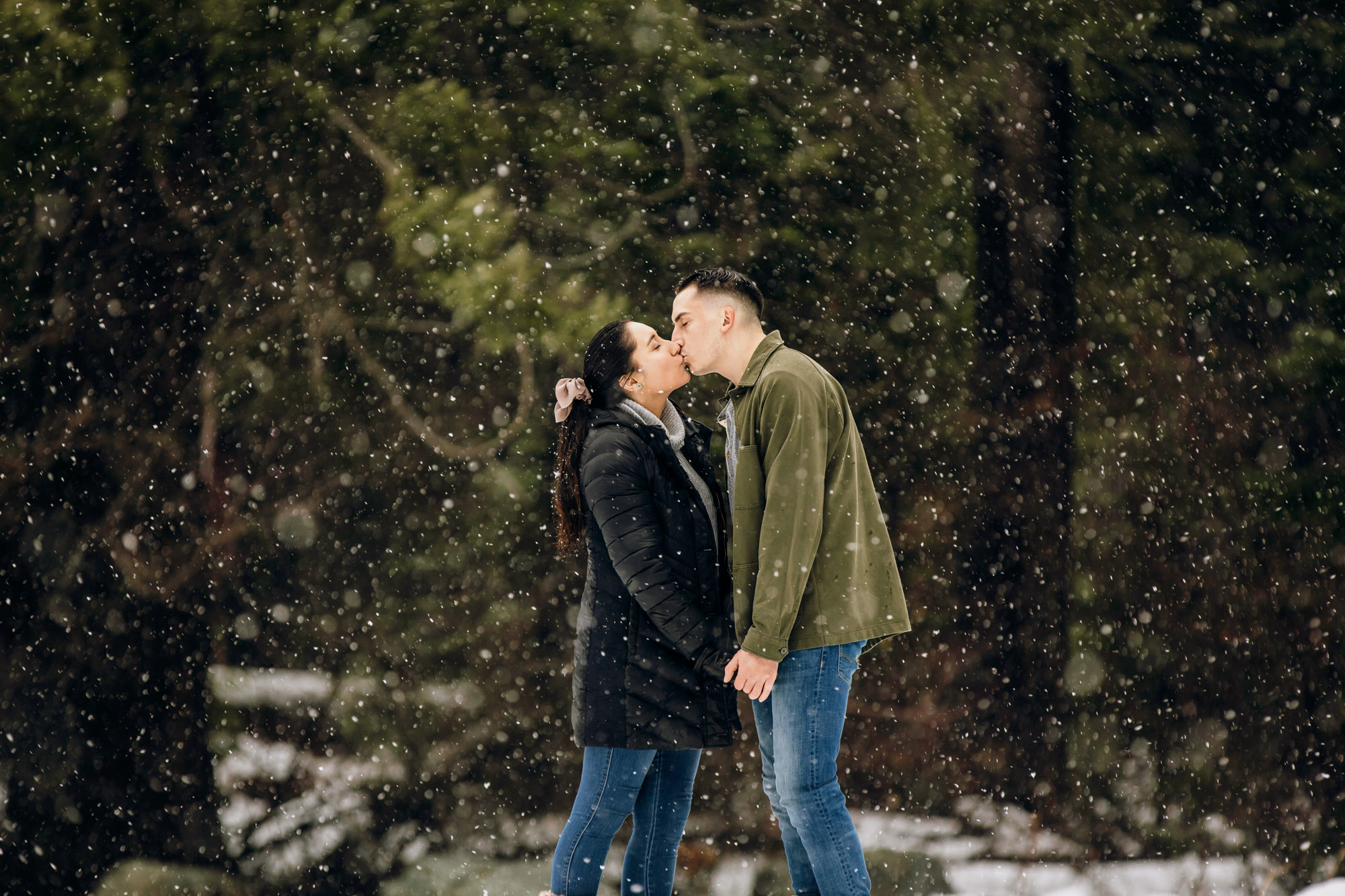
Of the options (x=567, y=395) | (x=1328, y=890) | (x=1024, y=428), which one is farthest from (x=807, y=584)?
(x=1328, y=890)

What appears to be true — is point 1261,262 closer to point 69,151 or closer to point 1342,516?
point 1342,516

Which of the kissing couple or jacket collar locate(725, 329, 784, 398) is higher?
jacket collar locate(725, 329, 784, 398)

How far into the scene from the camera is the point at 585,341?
3961 millimetres

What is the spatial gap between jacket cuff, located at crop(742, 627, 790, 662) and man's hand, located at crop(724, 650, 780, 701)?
0.09 feet

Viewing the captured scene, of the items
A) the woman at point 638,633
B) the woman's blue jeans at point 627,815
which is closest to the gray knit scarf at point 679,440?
the woman at point 638,633

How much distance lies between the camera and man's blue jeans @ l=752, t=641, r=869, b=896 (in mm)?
2295

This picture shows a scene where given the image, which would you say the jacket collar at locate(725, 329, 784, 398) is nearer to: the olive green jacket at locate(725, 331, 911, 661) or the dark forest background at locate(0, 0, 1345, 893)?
the olive green jacket at locate(725, 331, 911, 661)

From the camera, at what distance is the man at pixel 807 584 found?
88.7 inches

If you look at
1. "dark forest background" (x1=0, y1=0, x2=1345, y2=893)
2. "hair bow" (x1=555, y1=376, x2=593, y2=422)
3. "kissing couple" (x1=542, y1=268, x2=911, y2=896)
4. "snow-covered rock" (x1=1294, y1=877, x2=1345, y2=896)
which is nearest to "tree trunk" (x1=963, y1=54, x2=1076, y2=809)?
"dark forest background" (x1=0, y1=0, x2=1345, y2=893)

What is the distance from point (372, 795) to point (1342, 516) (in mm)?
4319

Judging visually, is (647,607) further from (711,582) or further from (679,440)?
(679,440)

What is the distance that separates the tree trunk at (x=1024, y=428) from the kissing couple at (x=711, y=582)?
5.66 ft

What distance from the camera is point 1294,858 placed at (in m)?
3.74

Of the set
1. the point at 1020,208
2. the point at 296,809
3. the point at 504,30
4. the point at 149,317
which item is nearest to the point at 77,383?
the point at 149,317
